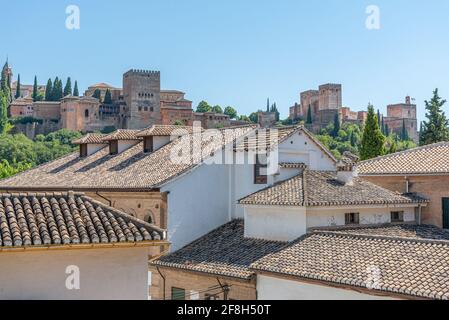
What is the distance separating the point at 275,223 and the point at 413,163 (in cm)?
846

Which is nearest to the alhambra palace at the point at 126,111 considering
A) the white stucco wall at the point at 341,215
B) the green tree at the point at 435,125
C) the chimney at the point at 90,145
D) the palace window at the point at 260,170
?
the green tree at the point at 435,125

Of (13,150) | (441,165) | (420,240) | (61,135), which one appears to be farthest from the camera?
(61,135)

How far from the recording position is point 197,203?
69.6 feet

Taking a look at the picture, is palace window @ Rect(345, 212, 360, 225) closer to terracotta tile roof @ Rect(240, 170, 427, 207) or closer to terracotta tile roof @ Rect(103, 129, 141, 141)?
terracotta tile roof @ Rect(240, 170, 427, 207)

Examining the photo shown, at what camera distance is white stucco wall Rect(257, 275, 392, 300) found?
13469 mm

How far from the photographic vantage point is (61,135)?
3967 inches

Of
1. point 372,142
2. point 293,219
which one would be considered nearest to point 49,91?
point 372,142

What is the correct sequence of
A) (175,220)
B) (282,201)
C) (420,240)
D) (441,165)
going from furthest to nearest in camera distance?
1. (441,165)
2. (175,220)
3. (282,201)
4. (420,240)

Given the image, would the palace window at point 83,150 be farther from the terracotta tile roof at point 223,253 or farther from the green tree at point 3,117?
the green tree at point 3,117

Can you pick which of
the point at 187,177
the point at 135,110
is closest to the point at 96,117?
the point at 135,110

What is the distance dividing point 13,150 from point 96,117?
94.5 ft

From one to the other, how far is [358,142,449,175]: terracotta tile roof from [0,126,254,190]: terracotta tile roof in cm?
585

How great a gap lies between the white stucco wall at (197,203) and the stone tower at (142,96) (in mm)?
82009
